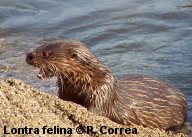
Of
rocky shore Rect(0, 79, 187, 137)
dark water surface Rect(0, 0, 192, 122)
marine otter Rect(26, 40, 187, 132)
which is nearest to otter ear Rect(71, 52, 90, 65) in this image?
marine otter Rect(26, 40, 187, 132)

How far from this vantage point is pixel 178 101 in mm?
6660

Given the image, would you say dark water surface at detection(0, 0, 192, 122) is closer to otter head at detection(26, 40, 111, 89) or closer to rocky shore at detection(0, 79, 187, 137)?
otter head at detection(26, 40, 111, 89)

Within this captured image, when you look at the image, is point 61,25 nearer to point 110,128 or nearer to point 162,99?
point 162,99

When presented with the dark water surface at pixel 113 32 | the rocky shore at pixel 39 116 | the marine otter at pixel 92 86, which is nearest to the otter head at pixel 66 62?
the marine otter at pixel 92 86

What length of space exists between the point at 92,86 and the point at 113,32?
191 inches

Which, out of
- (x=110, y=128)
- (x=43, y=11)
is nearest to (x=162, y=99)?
(x=110, y=128)

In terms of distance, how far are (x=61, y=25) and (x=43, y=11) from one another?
110cm

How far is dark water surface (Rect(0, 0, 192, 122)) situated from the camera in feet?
28.2

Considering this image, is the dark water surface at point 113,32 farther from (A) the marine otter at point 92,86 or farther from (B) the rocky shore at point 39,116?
(B) the rocky shore at point 39,116

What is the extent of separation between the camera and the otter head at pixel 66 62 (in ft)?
18.4

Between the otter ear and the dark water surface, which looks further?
the dark water surface
